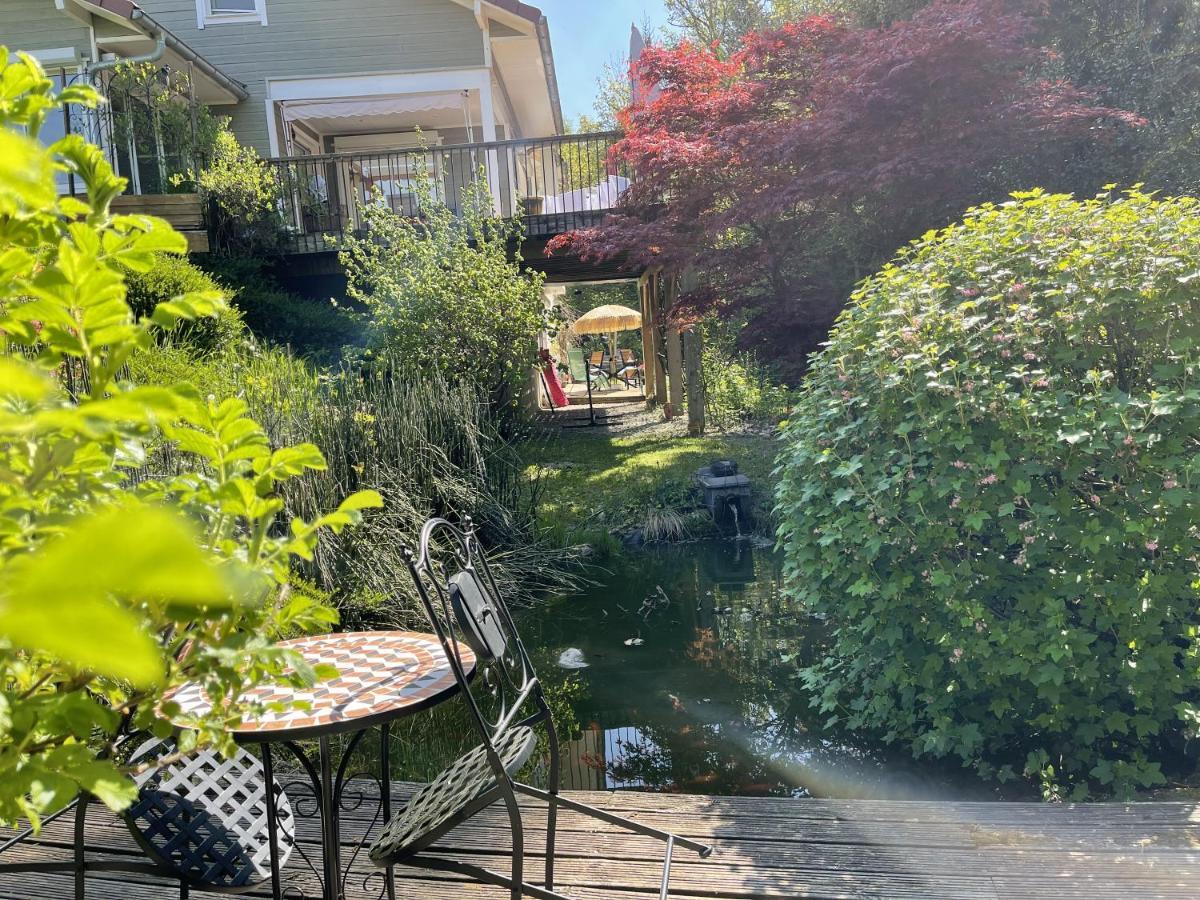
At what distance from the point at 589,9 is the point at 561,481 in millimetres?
31852

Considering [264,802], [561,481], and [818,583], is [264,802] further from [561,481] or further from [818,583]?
[561,481]

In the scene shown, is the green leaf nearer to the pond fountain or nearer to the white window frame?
the pond fountain

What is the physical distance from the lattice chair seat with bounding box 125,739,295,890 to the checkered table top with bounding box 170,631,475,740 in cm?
29

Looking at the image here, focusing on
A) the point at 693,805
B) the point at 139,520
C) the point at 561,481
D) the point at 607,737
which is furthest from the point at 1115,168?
the point at 139,520

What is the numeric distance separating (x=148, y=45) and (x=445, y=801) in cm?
1311

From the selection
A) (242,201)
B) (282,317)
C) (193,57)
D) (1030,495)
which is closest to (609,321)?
(242,201)

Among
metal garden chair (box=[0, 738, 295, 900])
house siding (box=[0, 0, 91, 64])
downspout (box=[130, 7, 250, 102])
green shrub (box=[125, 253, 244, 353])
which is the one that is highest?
house siding (box=[0, 0, 91, 64])

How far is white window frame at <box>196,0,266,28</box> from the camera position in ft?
42.7

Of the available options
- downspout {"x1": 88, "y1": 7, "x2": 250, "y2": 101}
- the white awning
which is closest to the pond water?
downspout {"x1": 88, "y1": 7, "x2": 250, "y2": 101}

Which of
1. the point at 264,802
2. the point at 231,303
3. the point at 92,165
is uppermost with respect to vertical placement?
the point at 231,303

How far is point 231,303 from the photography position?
895cm

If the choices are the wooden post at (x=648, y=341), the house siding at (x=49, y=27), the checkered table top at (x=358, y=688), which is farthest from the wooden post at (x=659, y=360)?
the checkered table top at (x=358, y=688)

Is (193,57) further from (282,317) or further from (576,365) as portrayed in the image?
(576,365)

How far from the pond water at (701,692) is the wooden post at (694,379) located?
455 centimetres
